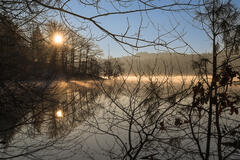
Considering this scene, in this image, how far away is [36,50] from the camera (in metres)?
3.44

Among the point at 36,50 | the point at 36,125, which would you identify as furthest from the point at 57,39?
the point at 36,125

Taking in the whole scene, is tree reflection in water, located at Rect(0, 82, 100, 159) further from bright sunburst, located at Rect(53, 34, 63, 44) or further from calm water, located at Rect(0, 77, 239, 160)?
bright sunburst, located at Rect(53, 34, 63, 44)

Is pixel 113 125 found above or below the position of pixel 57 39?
below

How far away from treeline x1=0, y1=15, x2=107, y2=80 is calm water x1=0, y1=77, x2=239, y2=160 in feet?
1.72

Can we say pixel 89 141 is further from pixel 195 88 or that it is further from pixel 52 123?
pixel 195 88

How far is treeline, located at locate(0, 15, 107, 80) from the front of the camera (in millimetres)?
2469

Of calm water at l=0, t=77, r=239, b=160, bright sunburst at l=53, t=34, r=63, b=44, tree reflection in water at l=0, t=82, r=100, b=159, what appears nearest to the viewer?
calm water at l=0, t=77, r=239, b=160

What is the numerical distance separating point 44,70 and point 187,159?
356cm

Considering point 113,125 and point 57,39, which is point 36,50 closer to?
point 57,39

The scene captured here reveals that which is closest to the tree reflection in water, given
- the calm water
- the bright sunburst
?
the calm water

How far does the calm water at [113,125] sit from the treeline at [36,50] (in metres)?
0.52

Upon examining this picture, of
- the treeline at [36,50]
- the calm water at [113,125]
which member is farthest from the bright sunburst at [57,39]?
the calm water at [113,125]

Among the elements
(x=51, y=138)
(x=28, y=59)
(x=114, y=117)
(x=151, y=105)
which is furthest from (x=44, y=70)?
(x=151, y=105)

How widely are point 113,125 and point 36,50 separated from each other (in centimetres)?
223
